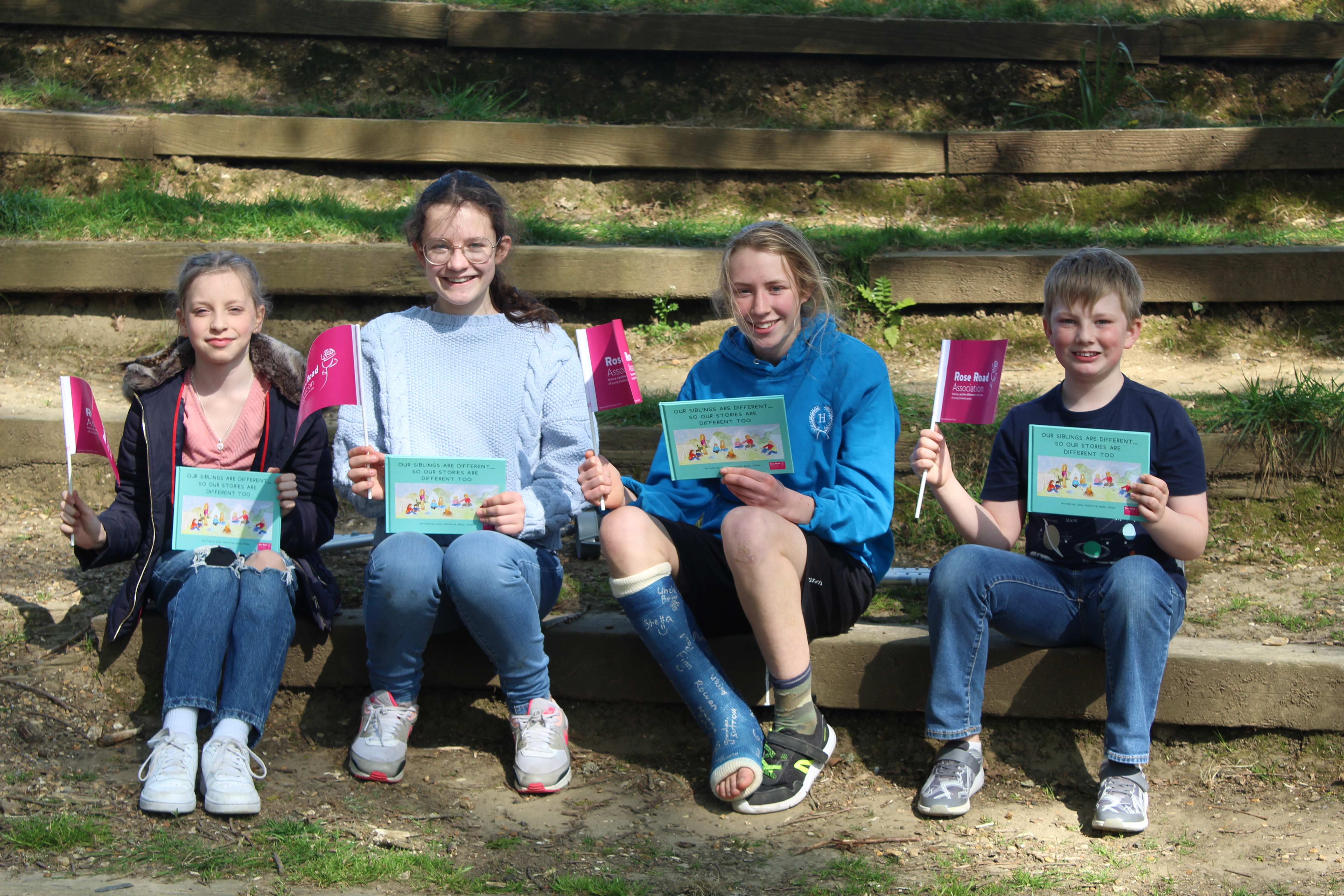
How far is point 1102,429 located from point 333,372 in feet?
5.54

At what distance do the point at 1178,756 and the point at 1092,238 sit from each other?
2430 mm

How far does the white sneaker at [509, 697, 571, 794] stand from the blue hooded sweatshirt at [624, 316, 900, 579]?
1.68 ft

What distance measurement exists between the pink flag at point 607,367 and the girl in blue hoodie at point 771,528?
0.49 ft

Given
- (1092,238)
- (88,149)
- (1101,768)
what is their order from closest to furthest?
(1101,768)
(1092,238)
(88,149)

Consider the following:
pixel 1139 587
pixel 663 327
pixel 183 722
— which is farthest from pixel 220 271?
pixel 1139 587

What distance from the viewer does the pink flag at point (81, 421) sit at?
256cm

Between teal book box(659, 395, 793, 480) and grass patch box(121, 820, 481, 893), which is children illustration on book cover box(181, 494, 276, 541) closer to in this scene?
grass patch box(121, 820, 481, 893)

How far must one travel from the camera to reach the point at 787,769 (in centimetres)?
241

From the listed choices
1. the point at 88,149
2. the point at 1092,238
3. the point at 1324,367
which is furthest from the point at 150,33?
the point at 1324,367

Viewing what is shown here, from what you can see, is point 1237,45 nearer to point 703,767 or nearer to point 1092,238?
point 1092,238

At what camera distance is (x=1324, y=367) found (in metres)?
3.89

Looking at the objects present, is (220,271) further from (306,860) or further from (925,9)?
(925,9)

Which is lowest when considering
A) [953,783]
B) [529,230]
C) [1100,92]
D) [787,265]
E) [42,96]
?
[953,783]

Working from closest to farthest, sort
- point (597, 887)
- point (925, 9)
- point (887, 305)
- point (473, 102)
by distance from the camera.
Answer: point (597, 887), point (887, 305), point (473, 102), point (925, 9)
